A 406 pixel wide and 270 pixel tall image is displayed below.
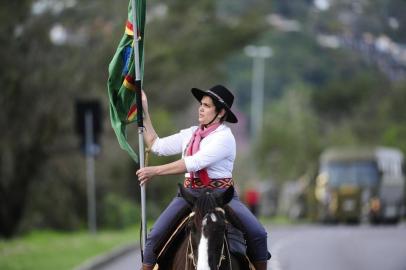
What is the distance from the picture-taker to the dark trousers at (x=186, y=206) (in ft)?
33.7

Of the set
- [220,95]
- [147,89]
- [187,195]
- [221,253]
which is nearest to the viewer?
[221,253]

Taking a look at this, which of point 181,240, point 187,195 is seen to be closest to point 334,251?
point 181,240

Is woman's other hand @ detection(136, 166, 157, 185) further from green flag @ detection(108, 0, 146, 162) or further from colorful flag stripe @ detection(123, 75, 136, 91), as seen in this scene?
colorful flag stripe @ detection(123, 75, 136, 91)

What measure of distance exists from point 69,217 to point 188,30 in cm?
1341

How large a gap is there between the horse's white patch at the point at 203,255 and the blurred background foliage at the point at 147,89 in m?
22.8

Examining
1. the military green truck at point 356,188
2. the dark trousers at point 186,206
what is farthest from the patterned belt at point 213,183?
the military green truck at point 356,188

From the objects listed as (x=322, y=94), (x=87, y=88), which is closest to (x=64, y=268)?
(x=87, y=88)

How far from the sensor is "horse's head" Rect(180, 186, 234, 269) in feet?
30.9

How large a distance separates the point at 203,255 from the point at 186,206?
0.94 m

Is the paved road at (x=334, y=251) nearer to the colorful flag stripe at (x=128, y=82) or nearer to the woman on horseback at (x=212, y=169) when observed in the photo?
the colorful flag stripe at (x=128, y=82)

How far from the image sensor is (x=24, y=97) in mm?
32750

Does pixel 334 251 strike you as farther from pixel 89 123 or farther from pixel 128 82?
pixel 128 82

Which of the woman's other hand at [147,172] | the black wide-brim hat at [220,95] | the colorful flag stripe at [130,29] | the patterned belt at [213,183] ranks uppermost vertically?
the colorful flag stripe at [130,29]

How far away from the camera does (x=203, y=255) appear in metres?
9.38
